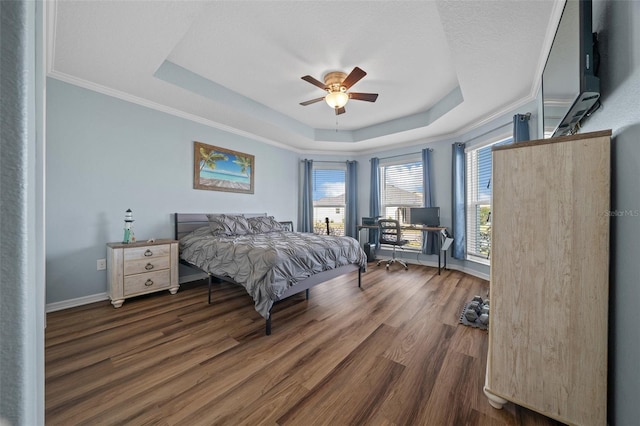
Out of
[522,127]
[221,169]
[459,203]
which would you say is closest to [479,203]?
[459,203]

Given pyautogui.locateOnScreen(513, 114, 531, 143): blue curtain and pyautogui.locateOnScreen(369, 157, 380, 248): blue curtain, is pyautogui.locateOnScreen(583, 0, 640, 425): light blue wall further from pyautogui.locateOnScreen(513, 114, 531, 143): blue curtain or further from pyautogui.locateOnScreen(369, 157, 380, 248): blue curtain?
pyautogui.locateOnScreen(369, 157, 380, 248): blue curtain

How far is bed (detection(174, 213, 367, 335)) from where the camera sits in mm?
2178

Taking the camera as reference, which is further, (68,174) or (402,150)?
(402,150)

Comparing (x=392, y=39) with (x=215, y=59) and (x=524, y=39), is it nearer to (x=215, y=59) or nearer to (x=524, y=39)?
(x=524, y=39)

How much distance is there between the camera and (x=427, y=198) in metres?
4.79

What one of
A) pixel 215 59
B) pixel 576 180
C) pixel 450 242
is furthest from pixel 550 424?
pixel 215 59

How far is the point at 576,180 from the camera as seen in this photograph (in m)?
1.18

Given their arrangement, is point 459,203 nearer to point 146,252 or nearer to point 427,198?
point 427,198

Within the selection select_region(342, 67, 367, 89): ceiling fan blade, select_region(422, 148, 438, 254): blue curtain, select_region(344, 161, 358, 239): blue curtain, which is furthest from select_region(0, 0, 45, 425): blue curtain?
select_region(344, 161, 358, 239): blue curtain

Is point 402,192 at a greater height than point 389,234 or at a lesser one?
greater

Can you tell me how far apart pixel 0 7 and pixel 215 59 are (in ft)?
9.73

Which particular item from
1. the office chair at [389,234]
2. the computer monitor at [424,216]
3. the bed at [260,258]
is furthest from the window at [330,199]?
the bed at [260,258]

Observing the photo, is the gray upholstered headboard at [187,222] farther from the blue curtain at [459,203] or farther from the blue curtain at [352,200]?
the blue curtain at [459,203]

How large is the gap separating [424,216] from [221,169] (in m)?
3.71
